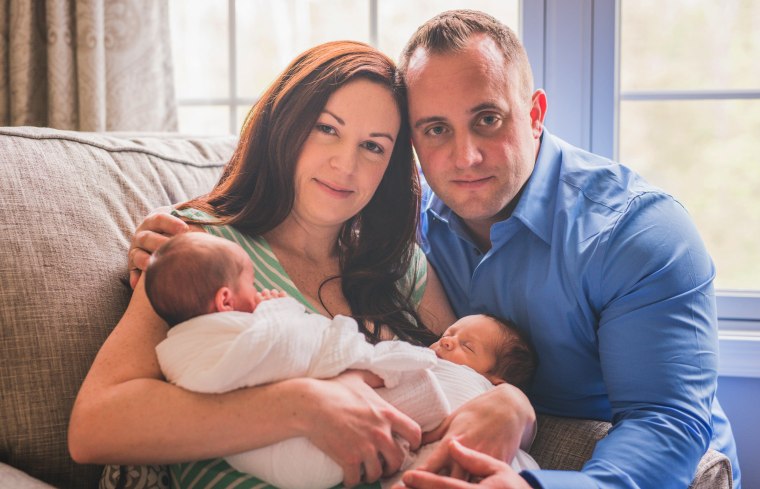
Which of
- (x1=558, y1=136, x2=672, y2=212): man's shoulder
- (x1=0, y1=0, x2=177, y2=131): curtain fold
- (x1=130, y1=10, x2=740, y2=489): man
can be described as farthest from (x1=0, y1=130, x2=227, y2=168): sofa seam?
(x1=558, y1=136, x2=672, y2=212): man's shoulder

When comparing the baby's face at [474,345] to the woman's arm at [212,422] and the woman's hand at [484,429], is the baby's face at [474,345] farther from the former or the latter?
the woman's arm at [212,422]

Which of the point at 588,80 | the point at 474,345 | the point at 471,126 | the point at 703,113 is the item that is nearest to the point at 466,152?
the point at 471,126

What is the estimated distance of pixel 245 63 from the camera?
93.6 inches

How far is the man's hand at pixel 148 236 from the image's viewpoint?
1251mm

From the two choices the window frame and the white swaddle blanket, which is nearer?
the white swaddle blanket

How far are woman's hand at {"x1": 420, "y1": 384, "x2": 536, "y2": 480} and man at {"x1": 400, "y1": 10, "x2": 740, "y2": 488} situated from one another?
14 centimetres

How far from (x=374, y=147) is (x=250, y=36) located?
1112 mm

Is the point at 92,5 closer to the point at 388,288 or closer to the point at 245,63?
the point at 245,63

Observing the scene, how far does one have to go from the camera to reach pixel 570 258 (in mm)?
1396

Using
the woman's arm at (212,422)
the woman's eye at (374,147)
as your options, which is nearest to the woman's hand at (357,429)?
the woman's arm at (212,422)

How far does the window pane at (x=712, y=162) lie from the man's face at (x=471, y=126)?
83 centimetres

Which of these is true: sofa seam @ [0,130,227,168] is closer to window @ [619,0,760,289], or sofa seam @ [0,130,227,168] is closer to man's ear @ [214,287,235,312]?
man's ear @ [214,287,235,312]

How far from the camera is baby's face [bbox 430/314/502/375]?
4.35 feet

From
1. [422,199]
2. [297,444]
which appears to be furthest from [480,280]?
[297,444]
